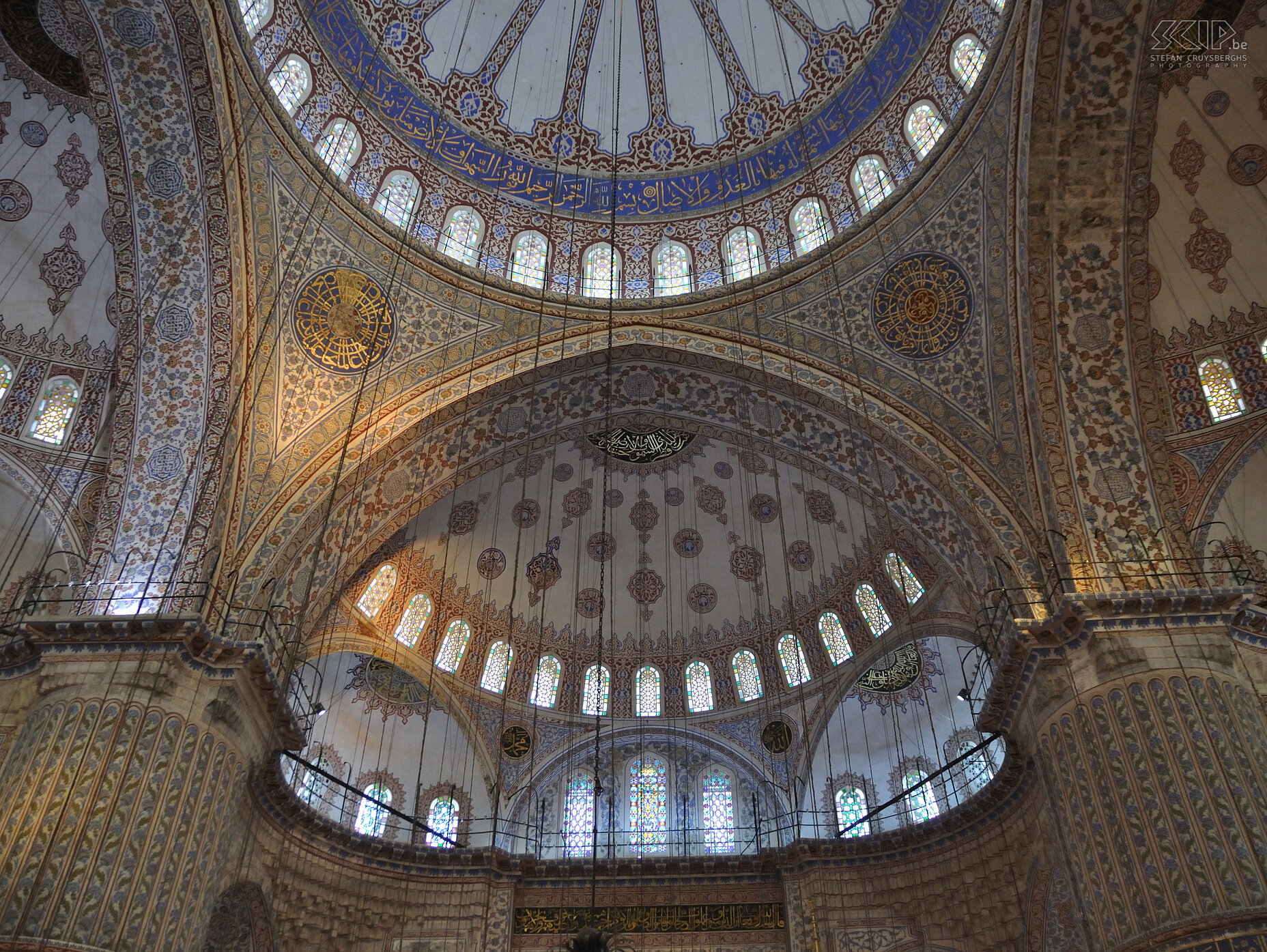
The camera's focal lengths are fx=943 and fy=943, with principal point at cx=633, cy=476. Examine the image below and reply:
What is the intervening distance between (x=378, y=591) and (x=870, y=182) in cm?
886

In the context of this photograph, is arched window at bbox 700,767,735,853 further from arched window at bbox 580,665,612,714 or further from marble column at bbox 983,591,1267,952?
marble column at bbox 983,591,1267,952

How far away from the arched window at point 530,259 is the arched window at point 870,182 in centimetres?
418

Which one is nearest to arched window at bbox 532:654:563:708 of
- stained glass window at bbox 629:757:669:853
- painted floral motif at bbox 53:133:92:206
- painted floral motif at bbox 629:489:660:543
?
stained glass window at bbox 629:757:669:853

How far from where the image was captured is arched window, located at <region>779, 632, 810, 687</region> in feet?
48.9

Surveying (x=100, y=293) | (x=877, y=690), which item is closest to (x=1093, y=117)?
(x=877, y=690)

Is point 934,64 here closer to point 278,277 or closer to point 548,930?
point 278,277

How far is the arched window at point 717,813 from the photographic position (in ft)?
46.6

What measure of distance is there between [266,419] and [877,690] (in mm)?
9596

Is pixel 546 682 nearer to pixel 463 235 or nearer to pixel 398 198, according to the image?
pixel 463 235

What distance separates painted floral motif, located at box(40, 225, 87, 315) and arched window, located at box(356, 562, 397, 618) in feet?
17.4

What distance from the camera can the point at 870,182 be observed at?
11930mm

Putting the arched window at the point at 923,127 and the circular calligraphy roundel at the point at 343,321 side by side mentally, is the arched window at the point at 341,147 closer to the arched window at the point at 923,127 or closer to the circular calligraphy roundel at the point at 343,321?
the circular calligraphy roundel at the point at 343,321

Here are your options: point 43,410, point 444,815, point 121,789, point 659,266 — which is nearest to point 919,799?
point 444,815

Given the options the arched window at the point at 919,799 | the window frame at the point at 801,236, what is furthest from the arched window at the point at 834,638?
the window frame at the point at 801,236
